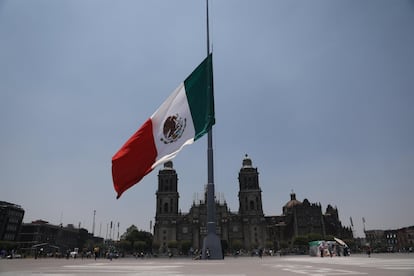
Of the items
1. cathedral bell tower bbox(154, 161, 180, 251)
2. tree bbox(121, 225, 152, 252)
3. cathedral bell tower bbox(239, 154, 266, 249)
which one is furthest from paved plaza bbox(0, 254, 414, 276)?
tree bbox(121, 225, 152, 252)

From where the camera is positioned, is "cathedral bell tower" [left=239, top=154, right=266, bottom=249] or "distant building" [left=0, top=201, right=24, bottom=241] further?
"distant building" [left=0, top=201, right=24, bottom=241]

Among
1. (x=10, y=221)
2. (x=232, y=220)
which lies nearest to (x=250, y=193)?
(x=232, y=220)

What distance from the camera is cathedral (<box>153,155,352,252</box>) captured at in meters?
91.9

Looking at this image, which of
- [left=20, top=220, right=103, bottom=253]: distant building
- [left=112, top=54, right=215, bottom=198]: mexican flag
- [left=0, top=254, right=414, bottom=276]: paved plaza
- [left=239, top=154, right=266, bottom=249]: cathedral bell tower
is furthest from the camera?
[left=20, top=220, right=103, bottom=253]: distant building

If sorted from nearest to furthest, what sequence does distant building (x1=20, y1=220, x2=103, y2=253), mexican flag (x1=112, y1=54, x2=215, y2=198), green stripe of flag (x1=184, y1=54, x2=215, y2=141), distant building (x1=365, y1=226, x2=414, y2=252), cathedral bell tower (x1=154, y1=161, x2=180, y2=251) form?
mexican flag (x1=112, y1=54, x2=215, y2=198) → green stripe of flag (x1=184, y1=54, x2=215, y2=141) → cathedral bell tower (x1=154, y1=161, x2=180, y2=251) → distant building (x1=20, y1=220, x2=103, y2=253) → distant building (x1=365, y1=226, x2=414, y2=252)

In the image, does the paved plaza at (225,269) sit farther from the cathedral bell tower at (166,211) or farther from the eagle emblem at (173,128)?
the cathedral bell tower at (166,211)

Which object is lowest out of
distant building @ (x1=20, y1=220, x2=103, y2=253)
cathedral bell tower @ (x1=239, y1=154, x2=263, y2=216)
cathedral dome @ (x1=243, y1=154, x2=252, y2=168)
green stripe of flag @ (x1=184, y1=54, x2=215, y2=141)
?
distant building @ (x1=20, y1=220, x2=103, y2=253)

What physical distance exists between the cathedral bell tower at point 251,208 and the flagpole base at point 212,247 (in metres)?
74.8

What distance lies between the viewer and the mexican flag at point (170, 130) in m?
14.7

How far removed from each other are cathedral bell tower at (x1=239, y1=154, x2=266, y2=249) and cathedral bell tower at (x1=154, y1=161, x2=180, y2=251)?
788 inches

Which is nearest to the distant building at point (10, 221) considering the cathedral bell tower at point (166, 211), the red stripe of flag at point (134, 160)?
the cathedral bell tower at point (166, 211)

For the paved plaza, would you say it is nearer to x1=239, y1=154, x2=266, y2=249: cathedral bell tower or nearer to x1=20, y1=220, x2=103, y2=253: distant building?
x1=239, y1=154, x2=266, y2=249: cathedral bell tower

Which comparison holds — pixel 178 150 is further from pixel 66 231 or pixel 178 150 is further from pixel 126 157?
pixel 66 231

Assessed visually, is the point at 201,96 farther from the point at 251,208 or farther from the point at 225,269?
the point at 251,208
